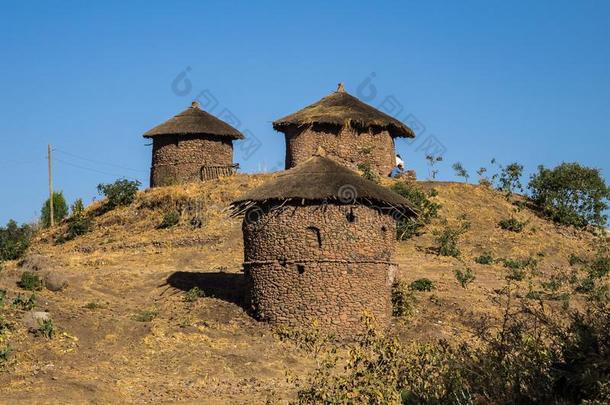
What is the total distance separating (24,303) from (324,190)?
7.76 m

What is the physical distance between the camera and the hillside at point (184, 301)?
18.2 metres

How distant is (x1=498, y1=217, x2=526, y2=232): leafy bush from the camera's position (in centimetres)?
3748

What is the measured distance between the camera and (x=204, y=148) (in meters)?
41.7

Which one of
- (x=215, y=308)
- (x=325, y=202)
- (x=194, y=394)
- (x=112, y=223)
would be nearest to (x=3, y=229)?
(x=112, y=223)

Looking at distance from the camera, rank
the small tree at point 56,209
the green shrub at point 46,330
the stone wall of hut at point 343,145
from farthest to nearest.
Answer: the small tree at point 56,209, the stone wall of hut at point 343,145, the green shrub at point 46,330

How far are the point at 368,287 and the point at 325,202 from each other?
2.39 metres

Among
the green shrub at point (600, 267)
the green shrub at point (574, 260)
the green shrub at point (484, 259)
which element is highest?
the green shrub at point (484, 259)

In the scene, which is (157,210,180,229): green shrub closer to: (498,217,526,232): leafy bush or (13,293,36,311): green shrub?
(498,217,526,232): leafy bush

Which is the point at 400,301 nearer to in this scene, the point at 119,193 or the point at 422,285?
the point at 422,285

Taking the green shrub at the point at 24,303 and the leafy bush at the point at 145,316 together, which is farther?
the leafy bush at the point at 145,316

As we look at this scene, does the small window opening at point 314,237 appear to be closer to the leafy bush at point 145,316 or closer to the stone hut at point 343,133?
the leafy bush at point 145,316

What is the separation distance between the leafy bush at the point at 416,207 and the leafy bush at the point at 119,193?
461 inches

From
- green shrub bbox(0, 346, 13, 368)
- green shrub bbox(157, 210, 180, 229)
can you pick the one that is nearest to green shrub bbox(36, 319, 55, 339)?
green shrub bbox(0, 346, 13, 368)

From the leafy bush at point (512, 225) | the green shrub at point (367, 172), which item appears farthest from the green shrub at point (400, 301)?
the leafy bush at point (512, 225)
